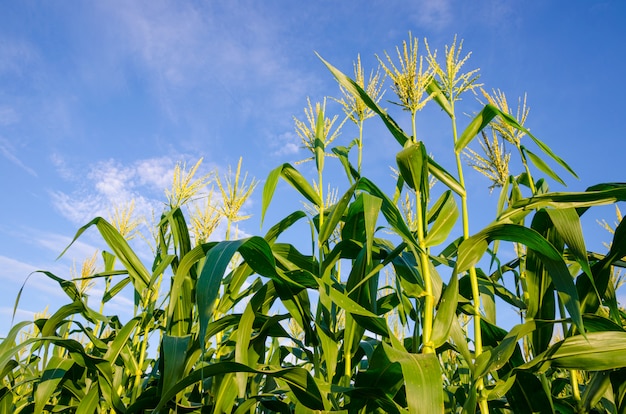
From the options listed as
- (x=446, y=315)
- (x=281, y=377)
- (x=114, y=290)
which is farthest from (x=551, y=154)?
(x=114, y=290)

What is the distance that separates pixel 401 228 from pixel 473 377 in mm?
520

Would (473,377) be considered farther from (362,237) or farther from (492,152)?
(492,152)

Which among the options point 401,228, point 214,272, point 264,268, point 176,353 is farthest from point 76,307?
point 401,228

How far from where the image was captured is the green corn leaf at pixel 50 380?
5.95 ft

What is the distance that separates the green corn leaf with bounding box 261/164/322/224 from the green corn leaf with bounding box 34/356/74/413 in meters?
1.13

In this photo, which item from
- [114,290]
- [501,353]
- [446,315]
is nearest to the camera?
[501,353]

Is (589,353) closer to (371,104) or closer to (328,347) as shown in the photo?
(328,347)

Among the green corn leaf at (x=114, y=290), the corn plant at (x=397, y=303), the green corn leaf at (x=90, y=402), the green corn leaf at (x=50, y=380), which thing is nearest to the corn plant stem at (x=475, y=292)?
the corn plant at (x=397, y=303)

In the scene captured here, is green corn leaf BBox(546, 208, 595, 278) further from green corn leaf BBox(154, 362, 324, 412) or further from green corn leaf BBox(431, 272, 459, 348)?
green corn leaf BBox(154, 362, 324, 412)

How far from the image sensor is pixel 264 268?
1480 mm

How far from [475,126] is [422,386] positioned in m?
1.05

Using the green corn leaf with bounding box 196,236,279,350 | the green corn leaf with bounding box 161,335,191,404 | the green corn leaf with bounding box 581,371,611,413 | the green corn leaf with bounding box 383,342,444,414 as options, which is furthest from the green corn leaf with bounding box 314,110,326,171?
the green corn leaf with bounding box 581,371,611,413

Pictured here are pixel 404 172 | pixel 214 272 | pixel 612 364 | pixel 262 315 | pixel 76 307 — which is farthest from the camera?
pixel 76 307

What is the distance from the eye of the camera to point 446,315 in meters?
1.42
